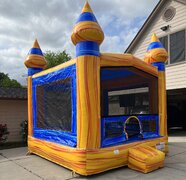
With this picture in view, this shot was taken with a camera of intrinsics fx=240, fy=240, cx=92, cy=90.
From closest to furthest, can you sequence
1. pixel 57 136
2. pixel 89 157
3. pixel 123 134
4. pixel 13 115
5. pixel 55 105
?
pixel 89 157, pixel 123 134, pixel 57 136, pixel 55 105, pixel 13 115

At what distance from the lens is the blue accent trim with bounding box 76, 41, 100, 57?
4.98 m

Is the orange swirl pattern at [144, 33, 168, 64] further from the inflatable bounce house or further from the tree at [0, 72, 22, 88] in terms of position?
the tree at [0, 72, 22, 88]

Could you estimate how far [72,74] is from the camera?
209 inches

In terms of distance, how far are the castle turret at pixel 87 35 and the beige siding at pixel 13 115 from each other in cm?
580

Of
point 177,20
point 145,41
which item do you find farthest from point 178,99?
point 177,20

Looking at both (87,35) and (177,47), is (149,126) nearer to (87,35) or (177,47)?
(87,35)

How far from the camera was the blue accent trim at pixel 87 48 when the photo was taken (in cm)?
498

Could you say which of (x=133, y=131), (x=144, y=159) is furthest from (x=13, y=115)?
(x=144, y=159)

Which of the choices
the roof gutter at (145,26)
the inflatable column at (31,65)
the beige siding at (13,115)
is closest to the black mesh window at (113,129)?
the inflatable column at (31,65)

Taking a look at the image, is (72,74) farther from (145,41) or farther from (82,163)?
(145,41)

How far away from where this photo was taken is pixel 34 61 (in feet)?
24.7

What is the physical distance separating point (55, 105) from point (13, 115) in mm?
4309

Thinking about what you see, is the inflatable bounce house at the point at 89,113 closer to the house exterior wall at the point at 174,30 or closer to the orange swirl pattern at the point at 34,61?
the orange swirl pattern at the point at 34,61

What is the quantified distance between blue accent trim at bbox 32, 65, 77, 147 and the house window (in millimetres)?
6207
